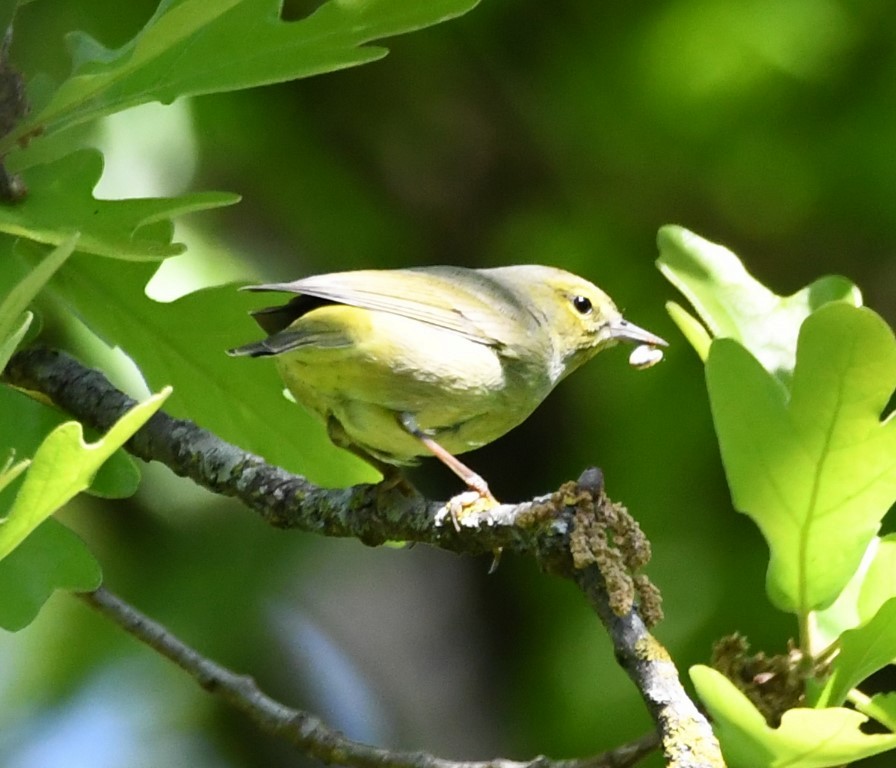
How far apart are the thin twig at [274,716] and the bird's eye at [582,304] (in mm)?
1434

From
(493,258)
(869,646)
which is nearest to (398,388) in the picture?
(869,646)

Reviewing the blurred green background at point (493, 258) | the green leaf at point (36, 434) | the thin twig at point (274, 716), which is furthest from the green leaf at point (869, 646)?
the blurred green background at point (493, 258)

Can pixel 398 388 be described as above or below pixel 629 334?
above

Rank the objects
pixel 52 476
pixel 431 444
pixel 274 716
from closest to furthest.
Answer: pixel 52 476 → pixel 274 716 → pixel 431 444

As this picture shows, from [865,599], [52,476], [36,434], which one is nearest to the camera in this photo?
[52,476]

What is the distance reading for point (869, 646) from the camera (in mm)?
1743

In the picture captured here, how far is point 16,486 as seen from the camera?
6.95ft

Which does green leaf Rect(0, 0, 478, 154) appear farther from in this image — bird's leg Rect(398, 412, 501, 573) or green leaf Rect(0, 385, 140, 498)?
bird's leg Rect(398, 412, 501, 573)

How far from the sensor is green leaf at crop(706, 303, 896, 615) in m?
1.82

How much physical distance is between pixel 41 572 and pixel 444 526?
676 millimetres

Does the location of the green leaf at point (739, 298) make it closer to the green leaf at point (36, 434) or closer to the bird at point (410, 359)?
the bird at point (410, 359)

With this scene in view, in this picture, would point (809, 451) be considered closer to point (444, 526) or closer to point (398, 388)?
point (444, 526)

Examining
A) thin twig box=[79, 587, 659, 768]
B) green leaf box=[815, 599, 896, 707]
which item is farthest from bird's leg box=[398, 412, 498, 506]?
green leaf box=[815, 599, 896, 707]

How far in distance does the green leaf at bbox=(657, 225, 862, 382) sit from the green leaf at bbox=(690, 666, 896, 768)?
2.76ft
